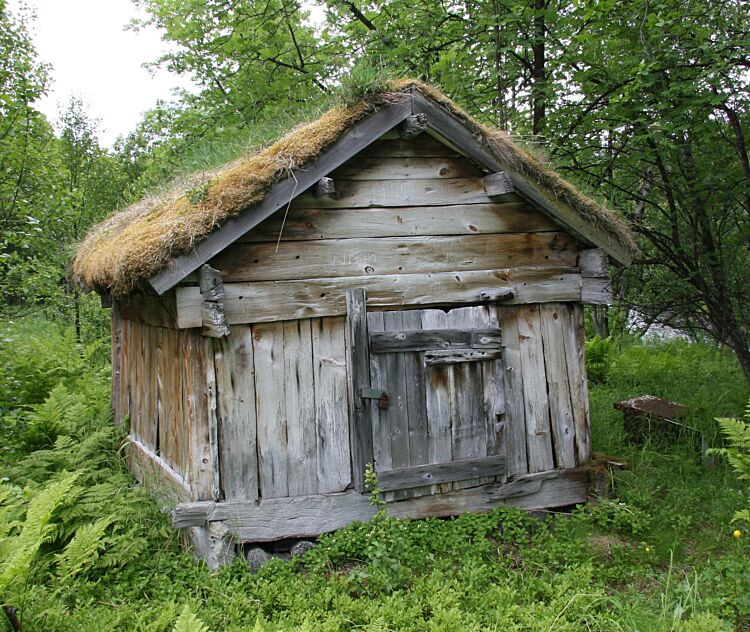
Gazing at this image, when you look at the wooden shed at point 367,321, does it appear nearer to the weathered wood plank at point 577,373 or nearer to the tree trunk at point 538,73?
the weathered wood plank at point 577,373

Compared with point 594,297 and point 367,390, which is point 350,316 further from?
point 594,297

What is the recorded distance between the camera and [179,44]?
38.4 ft

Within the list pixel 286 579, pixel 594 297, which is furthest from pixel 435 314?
pixel 286 579

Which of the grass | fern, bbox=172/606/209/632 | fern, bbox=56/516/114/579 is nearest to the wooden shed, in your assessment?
the grass

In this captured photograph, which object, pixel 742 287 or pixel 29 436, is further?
pixel 742 287

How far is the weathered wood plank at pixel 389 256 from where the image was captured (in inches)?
A: 194

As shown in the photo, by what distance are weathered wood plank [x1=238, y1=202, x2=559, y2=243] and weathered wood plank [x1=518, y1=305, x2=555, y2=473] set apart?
0.78 m

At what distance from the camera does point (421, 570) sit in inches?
188

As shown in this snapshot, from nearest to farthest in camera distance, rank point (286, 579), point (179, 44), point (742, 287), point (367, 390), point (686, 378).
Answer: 1. point (286, 579)
2. point (367, 390)
3. point (742, 287)
4. point (686, 378)
5. point (179, 44)

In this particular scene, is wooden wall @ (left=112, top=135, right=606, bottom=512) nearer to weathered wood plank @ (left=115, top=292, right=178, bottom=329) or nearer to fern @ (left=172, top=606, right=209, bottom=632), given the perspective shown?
weathered wood plank @ (left=115, top=292, right=178, bottom=329)

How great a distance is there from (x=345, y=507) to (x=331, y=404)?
83cm

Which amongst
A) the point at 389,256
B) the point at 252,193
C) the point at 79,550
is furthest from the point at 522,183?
the point at 79,550

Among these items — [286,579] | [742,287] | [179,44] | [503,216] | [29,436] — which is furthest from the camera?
[179,44]

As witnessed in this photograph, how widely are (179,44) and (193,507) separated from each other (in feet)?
31.7
